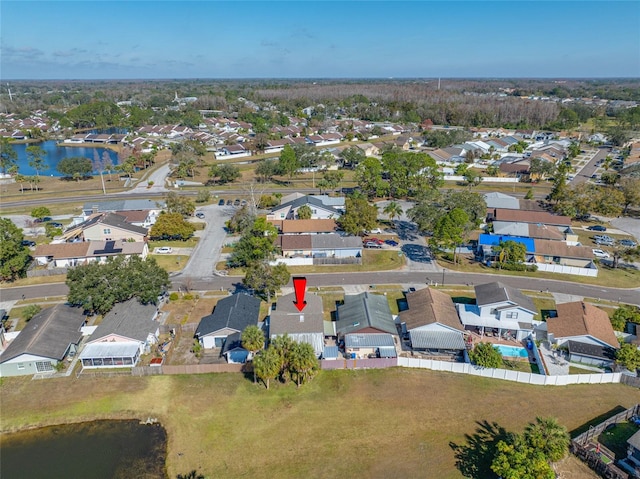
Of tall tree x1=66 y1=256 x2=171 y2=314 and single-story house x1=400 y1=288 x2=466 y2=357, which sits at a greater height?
tall tree x1=66 y1=256 x2=171 y2=314

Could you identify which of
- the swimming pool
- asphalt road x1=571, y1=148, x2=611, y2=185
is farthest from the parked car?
the swimming pool

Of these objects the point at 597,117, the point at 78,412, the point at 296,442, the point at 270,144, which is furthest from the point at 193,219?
the point at 597,117

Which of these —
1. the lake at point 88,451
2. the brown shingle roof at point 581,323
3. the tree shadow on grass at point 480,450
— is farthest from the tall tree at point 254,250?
the brown shingle roof at point 581,323

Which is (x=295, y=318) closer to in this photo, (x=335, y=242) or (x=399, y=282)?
(x=399, y=282)

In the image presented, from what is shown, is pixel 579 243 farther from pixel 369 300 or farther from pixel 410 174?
pixel 369 300

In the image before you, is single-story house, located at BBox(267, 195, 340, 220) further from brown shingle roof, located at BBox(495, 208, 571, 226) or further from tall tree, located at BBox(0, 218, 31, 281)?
tall tree, located at BBox(0, 218, 31, 281)

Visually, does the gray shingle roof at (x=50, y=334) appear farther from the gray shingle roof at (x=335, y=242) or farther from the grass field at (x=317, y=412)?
the gray shingle roof at (x=335, y=242)
